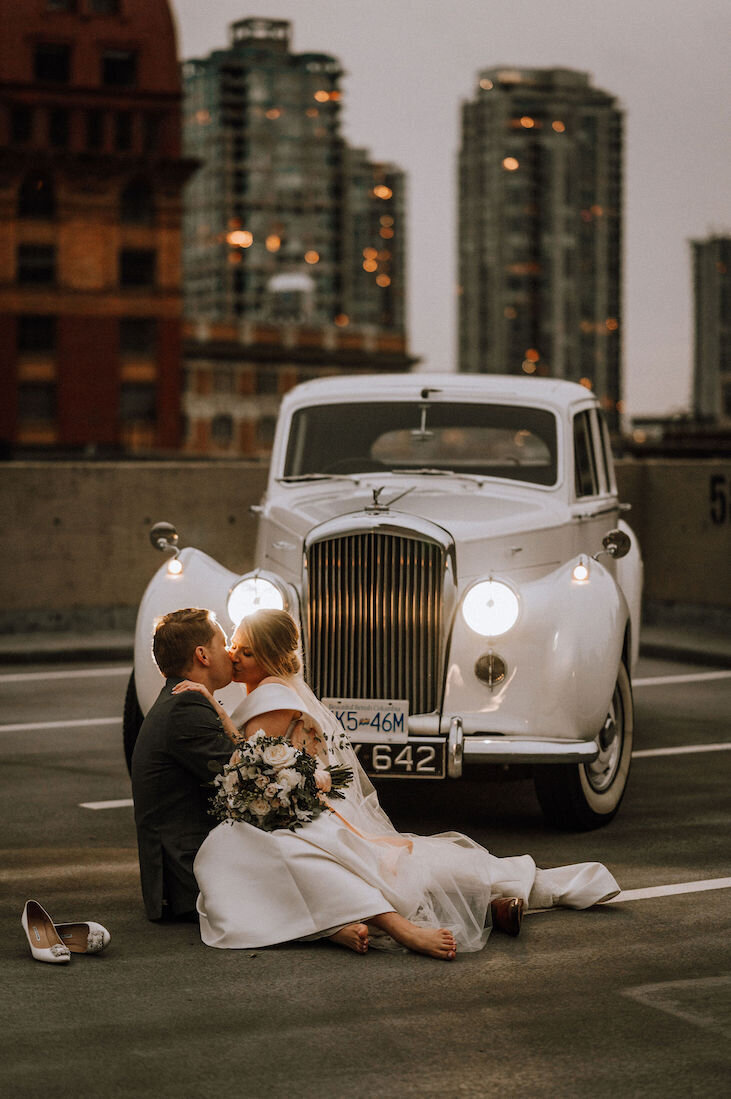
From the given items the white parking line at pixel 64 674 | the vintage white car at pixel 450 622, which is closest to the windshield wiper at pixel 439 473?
the vintage white car at pixel 450 622

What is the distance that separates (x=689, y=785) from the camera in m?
9.24

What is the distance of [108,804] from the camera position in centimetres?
871

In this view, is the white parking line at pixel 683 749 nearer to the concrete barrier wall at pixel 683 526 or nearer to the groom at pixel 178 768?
the groom at pixel 178 768

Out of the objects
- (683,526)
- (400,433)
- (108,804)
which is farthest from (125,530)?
(108,804)

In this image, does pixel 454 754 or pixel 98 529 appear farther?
pixel 98 529

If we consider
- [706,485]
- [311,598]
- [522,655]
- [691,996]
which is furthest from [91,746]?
[706,485]

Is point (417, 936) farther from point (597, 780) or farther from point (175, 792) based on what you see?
point (597, 780)

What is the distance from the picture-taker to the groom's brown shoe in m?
6.13

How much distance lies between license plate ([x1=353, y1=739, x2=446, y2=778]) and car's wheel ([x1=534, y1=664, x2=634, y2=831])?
55 centimetres

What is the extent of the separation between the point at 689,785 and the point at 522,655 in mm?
1904

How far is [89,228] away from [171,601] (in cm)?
8125

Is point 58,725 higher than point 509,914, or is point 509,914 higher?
point 509,914

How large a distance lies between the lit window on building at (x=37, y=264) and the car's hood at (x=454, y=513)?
7995 centimetres

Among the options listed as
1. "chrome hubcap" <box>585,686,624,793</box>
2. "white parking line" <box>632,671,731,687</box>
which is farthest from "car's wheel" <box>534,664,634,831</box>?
"white parking line" <box>632,671,731,687</box>
